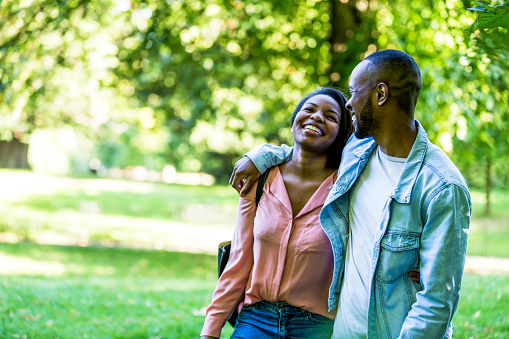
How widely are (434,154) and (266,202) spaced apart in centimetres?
107

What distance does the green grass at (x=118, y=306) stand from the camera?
6098 mm

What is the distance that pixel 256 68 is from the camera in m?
12.2

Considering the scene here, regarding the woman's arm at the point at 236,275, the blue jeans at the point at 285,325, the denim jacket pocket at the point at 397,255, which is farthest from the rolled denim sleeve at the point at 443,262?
the woman's arm at the point at 236,275

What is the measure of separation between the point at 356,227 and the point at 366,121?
52 centimetres

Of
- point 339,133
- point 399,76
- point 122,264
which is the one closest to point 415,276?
point 399,76

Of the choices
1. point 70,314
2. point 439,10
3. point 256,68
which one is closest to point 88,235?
point 256,68

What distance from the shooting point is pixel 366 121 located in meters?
2.63

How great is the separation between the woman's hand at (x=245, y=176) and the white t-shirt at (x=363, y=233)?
2.27ft

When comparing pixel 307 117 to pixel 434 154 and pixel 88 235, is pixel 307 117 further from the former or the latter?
pixel 88 235

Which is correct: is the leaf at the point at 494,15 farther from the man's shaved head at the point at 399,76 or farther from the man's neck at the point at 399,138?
the man's neck at the point at 399,138

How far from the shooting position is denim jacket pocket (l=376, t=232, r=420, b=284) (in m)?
2.38

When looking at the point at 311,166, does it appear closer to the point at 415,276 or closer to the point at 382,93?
the point at 382,93

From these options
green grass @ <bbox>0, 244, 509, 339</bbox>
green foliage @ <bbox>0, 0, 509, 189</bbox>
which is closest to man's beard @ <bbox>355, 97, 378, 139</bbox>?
green foliage @ <bbox>0, 0, 509, 189</bbox>

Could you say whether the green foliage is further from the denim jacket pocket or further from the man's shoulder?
the denim jacket pocket
